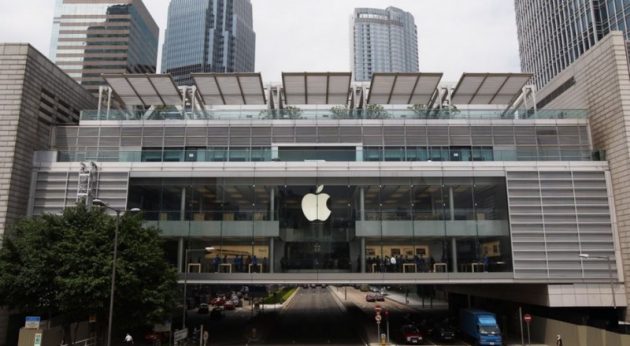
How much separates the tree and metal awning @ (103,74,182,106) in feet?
52.7

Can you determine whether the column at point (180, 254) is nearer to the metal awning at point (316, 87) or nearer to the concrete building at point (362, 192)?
the concrete building at point (362, 192)

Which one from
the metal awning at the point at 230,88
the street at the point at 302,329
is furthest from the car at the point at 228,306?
the metal awning at the point at 230,88

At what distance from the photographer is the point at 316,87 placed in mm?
49562

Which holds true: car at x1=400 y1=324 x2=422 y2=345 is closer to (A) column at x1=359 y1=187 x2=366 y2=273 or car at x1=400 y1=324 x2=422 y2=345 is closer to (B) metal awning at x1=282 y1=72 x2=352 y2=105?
(A) column at x1=359 y1=187 x2=366 y2=273

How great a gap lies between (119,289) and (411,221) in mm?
23522

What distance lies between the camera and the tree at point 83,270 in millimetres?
32438

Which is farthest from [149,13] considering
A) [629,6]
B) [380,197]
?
[380,197]

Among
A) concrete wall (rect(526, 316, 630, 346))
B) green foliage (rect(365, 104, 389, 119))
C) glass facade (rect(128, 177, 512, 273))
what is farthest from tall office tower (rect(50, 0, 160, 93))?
concrete wall (rect(526, 316, 630, 346))

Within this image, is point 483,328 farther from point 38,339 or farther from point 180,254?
point 38,339

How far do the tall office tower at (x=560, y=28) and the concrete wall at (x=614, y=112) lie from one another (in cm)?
5382

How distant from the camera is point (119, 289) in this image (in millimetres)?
33250

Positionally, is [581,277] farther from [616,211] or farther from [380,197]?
[380,197]

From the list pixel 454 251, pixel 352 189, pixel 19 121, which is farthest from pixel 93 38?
pixel 454 251

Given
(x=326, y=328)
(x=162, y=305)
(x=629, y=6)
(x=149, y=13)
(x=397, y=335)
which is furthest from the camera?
(x=149, y=13)
